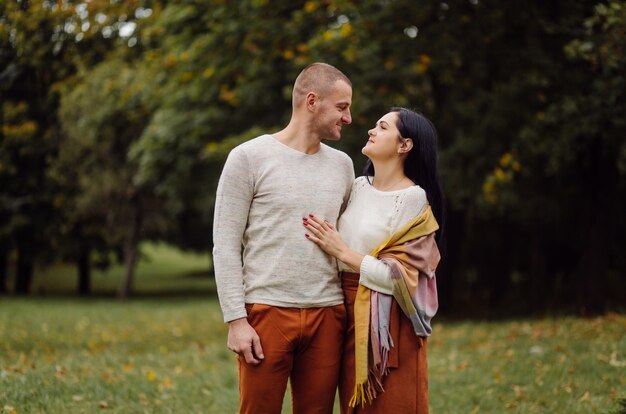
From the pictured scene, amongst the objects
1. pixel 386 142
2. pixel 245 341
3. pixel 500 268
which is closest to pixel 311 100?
pixel 386 142

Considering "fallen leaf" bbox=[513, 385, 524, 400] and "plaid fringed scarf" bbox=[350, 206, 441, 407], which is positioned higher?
"plaid fringed scarf" bbox=[350, 206, 441, 407]

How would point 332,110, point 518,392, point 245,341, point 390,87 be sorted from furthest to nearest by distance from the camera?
point 390,87 → point 518,392 → point 332,110 → point 245,341

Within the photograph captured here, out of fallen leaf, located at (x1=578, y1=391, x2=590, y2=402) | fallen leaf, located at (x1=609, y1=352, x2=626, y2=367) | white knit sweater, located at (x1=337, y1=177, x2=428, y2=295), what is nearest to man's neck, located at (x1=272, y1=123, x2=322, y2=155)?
white knit sweater, located at (x1=337, y1=177, x2=428, y2=295)

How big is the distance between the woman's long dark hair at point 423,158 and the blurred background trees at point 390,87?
3.88m

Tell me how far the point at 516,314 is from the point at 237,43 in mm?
9058

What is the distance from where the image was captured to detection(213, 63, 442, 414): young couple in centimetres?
332

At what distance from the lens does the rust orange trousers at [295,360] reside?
3312 mm

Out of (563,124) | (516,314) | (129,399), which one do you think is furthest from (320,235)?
(516,314)

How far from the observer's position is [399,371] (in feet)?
11.3

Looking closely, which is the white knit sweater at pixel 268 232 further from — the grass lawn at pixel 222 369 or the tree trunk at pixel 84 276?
the tree trunk at pixel 84 276

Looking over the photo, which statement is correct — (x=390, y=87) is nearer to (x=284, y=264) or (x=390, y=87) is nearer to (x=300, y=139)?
(x=300, y=139)

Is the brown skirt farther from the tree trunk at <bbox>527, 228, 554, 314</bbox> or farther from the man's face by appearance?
the tree trunk at <bbox>527, 228, 554, 314</bbox>

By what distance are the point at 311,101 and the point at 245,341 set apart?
3.97 ft

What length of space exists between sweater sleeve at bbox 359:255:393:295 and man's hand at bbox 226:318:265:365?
0.58 meters
